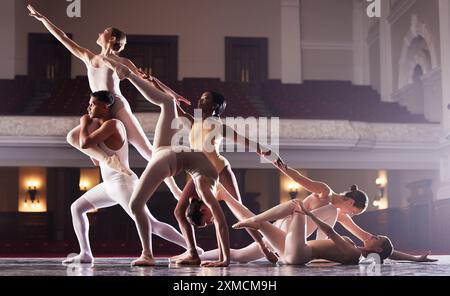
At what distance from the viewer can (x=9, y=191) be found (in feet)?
36.0

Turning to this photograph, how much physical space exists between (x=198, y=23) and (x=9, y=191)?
13.8ft

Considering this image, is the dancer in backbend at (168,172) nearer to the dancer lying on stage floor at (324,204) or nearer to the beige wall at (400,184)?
the dancer lying on stage floor at (324,204)

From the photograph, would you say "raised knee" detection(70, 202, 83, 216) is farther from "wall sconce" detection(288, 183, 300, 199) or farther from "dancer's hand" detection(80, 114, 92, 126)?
"wall sconce" detection(288, 183, 300, 199)

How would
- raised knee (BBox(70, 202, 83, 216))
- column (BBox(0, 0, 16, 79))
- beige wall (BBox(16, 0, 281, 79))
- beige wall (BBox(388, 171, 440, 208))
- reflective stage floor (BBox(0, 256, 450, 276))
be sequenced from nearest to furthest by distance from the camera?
reflective stage floor (BBox(0, 256, 450, 276)) < raised knee (BBox(70, 202, 83, 216)) < beige wall (BBox(388, 171, 440, 208)) < column (BBox(0, 0, 16, 79)) < beige wall (BBox(16, 0, 281, 79))

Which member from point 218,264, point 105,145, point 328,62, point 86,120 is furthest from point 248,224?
point 328,62

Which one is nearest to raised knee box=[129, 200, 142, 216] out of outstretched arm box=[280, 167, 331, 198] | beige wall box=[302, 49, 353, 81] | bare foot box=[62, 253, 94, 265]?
bare foot box=[62, 253, 94, 265]

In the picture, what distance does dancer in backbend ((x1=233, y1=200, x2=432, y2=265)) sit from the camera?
11.7 feet

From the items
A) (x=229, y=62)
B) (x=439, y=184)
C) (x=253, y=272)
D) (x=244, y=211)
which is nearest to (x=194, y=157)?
(x=244, y=211)

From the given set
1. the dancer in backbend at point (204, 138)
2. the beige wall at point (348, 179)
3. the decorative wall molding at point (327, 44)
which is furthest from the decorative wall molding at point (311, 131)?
the dancer in backbend at point (204, 138)

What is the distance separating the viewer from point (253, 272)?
334 cm

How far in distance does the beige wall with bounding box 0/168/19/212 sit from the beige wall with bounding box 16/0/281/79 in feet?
6.22

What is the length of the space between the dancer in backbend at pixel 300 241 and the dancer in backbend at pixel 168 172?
0.17m

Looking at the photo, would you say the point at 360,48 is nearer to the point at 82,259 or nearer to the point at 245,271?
the point at 82,259
